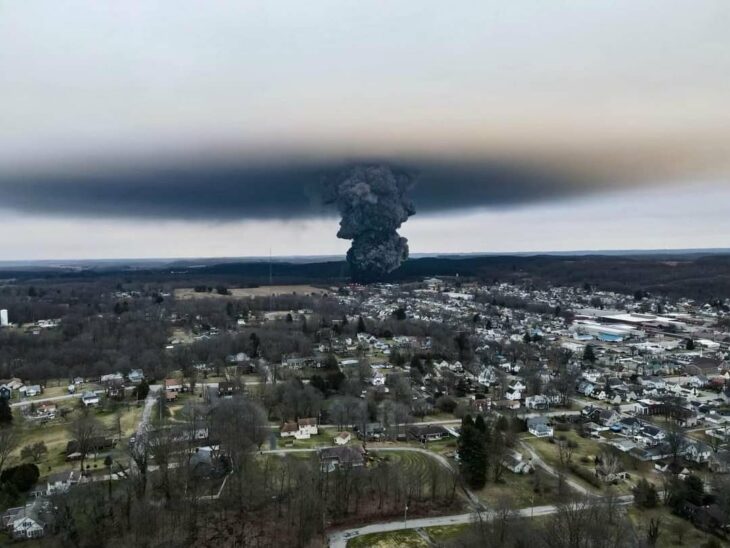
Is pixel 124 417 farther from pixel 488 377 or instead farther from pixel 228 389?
pixel 488 377

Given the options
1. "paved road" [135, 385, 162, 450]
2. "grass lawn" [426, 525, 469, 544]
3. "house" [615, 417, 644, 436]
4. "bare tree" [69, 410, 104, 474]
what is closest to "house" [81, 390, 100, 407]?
"paved road" [135, 385, 162, 450]

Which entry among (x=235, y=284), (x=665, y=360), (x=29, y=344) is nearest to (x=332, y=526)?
(x=665, y=360)

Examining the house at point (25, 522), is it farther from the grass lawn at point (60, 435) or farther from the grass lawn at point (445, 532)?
the grass lawn at point (445, 532)

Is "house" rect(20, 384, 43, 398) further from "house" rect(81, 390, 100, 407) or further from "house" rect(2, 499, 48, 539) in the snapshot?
"house" rect(2, 499, 48, 539)

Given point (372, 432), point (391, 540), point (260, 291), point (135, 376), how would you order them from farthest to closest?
point (260, 291)
point (135, 376)
point (372, 432)
point (391, 540)

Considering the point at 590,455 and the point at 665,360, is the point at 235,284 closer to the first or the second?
the point at 665,360

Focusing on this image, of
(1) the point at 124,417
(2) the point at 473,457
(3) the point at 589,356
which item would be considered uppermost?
(2) the point at 473,457

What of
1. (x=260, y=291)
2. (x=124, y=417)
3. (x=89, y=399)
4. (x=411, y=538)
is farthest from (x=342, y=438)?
(x=260, y=291)

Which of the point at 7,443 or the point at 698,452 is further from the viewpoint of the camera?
the point at 698,452
